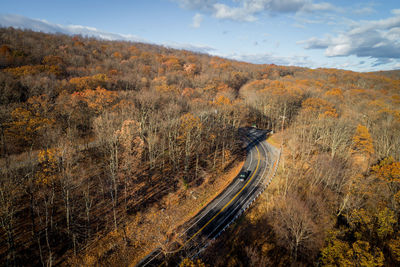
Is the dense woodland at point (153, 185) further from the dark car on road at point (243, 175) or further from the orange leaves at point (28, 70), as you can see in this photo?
the dark car on road at point (243, 175)

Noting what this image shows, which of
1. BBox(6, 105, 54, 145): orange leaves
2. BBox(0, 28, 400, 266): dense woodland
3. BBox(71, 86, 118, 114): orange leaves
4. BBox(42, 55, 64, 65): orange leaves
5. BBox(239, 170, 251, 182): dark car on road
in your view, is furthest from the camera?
BBox(42, 55, 64, 65): orange leaves

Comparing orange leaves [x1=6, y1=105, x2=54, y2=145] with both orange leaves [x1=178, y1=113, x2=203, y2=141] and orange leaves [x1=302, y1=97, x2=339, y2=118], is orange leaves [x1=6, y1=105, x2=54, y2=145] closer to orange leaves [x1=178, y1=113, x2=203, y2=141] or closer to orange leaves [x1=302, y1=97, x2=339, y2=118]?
orange leaves [x1=178, y1=113, x2=203, y2=141]

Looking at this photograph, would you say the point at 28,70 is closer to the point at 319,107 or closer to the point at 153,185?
the point at 153,185

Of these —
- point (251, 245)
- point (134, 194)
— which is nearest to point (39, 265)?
point (134, 194)

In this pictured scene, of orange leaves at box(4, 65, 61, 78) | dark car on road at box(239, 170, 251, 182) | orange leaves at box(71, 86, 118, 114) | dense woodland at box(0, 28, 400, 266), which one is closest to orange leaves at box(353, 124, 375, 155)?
dense woodland at box(0, 28, 400, 266)

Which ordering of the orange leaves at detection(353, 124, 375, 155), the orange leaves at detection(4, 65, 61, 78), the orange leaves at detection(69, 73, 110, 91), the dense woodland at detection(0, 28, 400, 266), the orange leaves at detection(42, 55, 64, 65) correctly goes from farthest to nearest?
the orange leaves at detection(42, 55, 64, 65) < the orange leaves at detection(69, 73, 110, 91) < the orange leaves at detection(4, 65, 61, 78) < the orange leaves at detection(353, 124, 375, 155) < the dense woodland at detection(0, 28, 400, 266)

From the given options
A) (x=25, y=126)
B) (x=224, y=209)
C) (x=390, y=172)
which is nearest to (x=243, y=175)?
(x=224, y=209)
